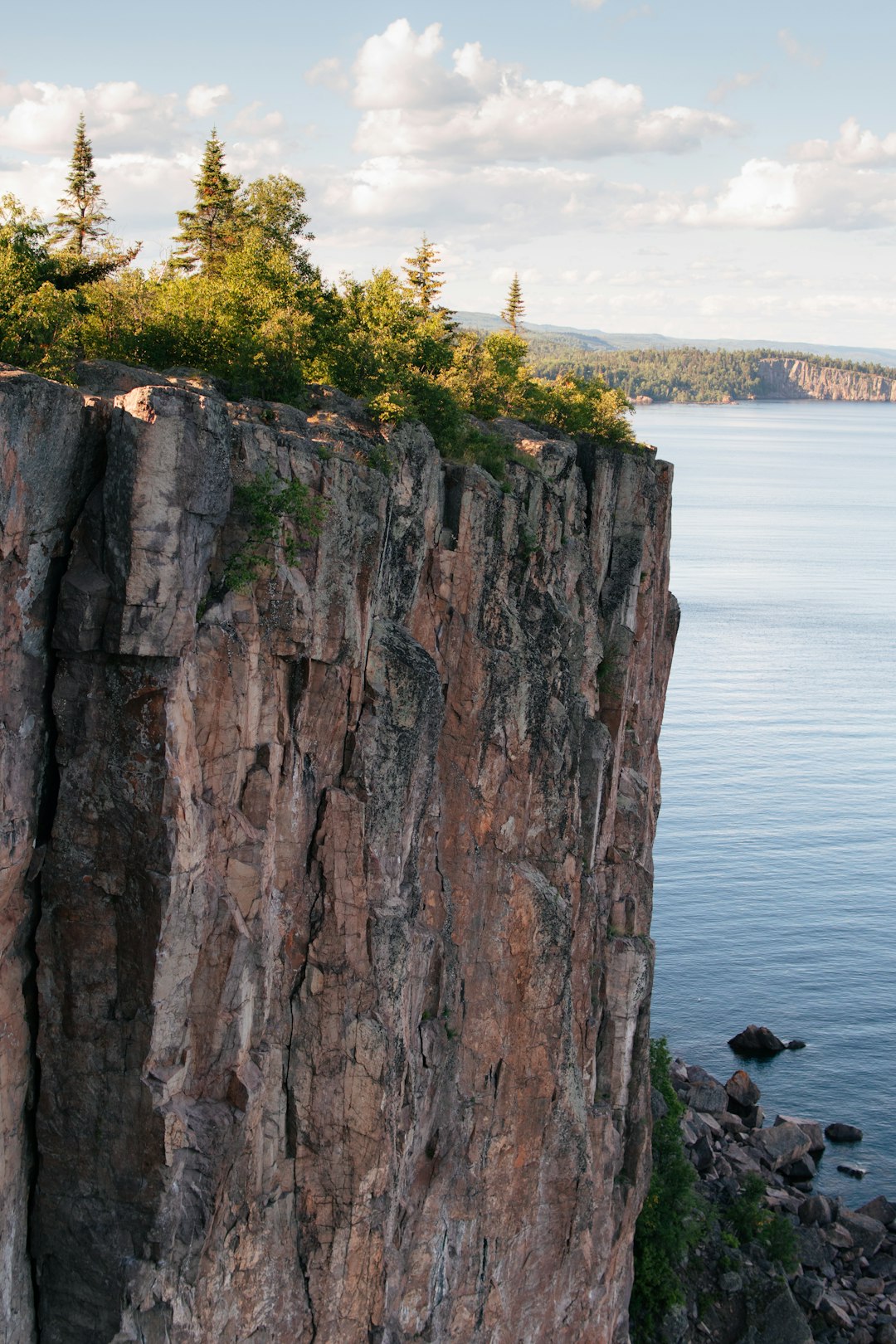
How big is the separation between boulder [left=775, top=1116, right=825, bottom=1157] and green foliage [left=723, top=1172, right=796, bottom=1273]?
8178 mm

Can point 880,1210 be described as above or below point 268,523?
below

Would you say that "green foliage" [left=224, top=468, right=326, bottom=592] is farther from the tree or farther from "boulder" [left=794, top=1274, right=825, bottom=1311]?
"boulder" [left=794, top=1274, right=825, bottom=1311]

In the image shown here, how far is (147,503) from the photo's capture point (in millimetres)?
20781

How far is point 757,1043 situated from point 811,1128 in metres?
7.14

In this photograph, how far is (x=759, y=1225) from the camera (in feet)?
186

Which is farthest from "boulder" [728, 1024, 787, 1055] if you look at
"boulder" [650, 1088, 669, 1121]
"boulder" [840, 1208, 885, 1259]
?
"boulder" [650, 1088, 669, 1121]

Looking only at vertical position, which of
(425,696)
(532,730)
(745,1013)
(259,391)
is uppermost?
(259,391)

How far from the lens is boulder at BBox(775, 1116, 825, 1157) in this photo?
6681 centimetres

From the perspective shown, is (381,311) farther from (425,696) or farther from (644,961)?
(644,961)

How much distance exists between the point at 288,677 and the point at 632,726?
97.4 ft

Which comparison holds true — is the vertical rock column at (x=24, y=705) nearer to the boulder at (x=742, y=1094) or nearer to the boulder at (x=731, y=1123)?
the boulder at (x=731, y=1123)

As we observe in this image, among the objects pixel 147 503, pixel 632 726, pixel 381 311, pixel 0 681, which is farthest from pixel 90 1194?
pixel 632 726

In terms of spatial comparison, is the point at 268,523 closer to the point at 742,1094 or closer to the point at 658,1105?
the point at 658,1105

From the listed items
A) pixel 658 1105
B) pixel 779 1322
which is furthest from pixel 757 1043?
pixel 779 1322
